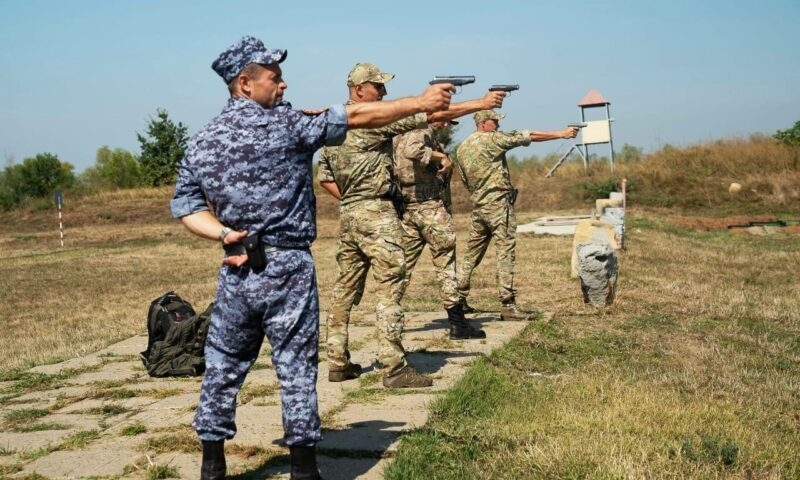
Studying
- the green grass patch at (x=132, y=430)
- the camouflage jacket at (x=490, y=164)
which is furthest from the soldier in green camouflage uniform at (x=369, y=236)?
the camouflage jacket at (x=490, y=164)

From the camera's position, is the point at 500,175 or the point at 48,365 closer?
the point at 48,365

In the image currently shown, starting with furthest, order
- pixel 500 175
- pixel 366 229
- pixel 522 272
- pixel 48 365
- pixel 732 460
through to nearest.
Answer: pixel 522 272, pixel 500 175, pixel 48 365, pixel 366 229, pixel 732 460

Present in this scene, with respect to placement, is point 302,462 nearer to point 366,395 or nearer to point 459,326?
point 366,395

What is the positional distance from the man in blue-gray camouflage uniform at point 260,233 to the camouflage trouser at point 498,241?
18.1 feet

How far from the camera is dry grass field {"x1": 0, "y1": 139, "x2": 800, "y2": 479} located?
472cm

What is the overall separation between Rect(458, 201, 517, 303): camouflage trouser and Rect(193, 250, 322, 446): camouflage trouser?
552cm

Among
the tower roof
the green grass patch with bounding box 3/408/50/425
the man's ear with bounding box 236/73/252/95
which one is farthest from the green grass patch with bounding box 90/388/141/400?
the tower roof

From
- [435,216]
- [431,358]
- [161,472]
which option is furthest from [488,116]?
[161,472]

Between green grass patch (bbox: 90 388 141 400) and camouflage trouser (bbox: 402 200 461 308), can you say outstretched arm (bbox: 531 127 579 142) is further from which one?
green grass patch (bbox: 90 388 141 400)

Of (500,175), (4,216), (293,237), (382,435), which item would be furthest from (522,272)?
(4,216)

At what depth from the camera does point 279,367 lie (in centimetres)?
434

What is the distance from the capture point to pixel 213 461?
14.5 ft

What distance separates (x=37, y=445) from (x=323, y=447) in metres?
1.72

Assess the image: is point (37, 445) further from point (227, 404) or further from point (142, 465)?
point (227, 404)
